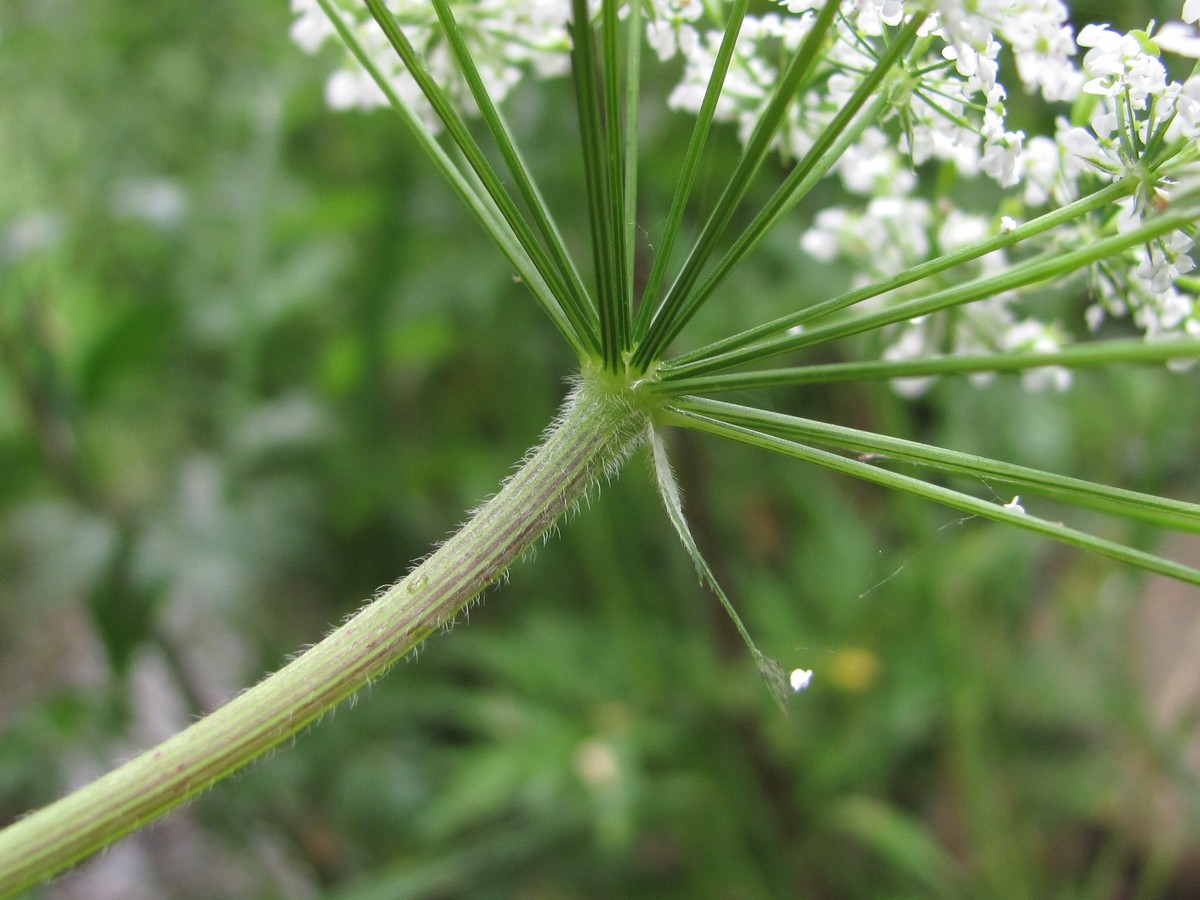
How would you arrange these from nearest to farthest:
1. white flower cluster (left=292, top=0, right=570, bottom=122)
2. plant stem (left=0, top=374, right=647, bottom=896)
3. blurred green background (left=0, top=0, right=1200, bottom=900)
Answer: plant stem (left=0, top=374, right=647, bottom=896)
white flower cluster (left=292, top=0, right=570, bottom=122)
blurred green background (left=0, top=0, right=1200, bottom=900)

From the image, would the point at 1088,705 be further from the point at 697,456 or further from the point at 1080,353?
the point at 1080,353

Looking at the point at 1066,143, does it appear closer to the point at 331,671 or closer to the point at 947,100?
the point at 947,100

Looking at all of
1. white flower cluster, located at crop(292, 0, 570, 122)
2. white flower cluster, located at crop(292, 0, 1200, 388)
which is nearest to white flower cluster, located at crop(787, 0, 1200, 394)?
white flower cluster, located at crop(292, 0, 1200, 388)

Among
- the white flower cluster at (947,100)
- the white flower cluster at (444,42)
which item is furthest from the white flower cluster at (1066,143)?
the white flower cluster at (444,42)

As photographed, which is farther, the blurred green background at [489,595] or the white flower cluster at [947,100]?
the blurred green background at [489,595]

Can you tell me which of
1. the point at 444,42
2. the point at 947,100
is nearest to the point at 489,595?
the point at 444,42

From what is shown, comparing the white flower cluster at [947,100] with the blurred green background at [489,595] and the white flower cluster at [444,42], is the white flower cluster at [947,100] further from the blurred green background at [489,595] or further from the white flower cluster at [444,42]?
the blurred green background at [489,595]

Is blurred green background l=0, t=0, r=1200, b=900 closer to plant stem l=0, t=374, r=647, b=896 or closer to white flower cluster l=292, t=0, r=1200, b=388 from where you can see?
white flower cluster l=292, t=0, r=1200, b=388
